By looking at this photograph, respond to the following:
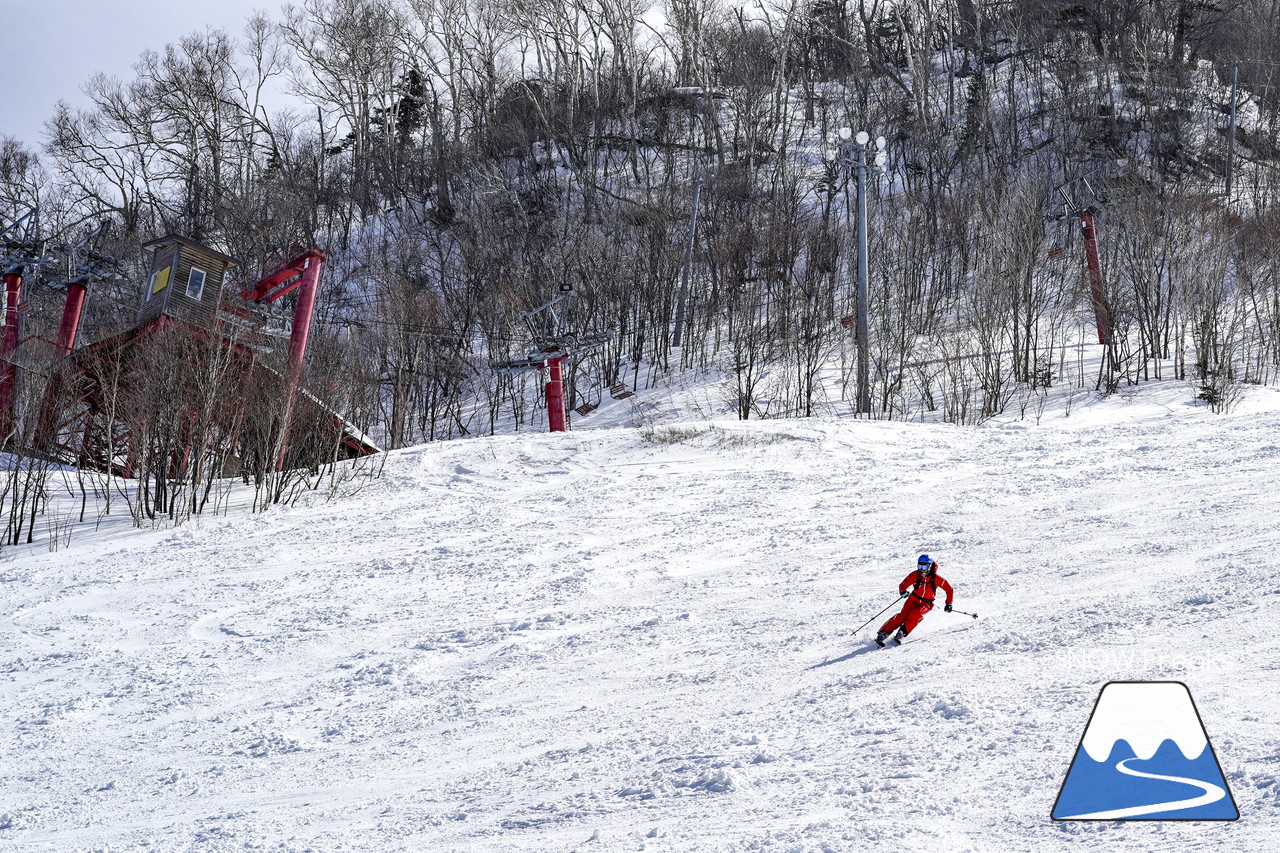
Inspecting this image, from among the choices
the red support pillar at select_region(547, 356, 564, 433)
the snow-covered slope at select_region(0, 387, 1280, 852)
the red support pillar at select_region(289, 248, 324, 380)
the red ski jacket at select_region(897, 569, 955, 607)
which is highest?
the red support pillar at select_region(289, 248, 324, 380)

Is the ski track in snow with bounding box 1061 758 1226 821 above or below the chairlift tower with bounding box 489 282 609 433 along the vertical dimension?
below

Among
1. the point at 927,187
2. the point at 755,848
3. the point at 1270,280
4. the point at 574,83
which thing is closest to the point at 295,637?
the point at 755,848

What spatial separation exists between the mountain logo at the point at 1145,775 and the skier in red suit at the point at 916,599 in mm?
2447

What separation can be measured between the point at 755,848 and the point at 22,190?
194 ft

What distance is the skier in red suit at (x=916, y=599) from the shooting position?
7.94 m

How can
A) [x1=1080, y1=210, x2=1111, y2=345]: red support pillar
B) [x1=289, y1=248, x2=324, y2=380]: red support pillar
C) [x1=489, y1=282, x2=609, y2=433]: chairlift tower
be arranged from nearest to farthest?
[x1=289, y1=248, x2=324, y2=380]: red support pillar → [x1=489, y1=282, x2=609, y2=433]: chairlift tower → [x1=1080, y1=210, x2=1111, y2=345]: red support pillar

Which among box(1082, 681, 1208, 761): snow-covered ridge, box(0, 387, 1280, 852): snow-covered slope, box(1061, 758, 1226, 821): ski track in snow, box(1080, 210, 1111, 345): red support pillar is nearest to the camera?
box(1061, 758, 1226, 821): ski track in snow

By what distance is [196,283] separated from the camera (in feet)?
70.7

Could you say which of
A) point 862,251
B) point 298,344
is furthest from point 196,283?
point 862,251

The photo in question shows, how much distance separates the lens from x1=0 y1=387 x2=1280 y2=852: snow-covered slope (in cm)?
544

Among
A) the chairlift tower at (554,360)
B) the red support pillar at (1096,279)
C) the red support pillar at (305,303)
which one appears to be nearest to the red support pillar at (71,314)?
the red support pillar at (305,303)

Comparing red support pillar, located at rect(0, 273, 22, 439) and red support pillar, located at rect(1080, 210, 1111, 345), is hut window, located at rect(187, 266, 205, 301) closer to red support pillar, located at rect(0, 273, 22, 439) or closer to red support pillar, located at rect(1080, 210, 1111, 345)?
red support pillar, located at rect(0, 273, 22, 439)

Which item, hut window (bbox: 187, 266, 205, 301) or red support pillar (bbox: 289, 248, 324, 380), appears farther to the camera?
hut window (bbox: 187, 266, 205, 301)

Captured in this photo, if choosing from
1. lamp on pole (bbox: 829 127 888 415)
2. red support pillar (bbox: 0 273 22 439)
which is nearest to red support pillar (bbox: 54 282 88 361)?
red support pillar (bbox: 0 273 22 439)
